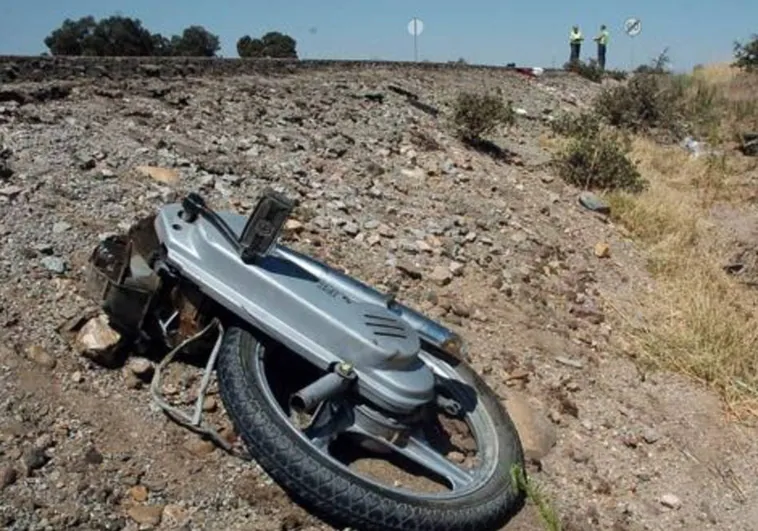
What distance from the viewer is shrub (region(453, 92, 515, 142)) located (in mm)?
8555

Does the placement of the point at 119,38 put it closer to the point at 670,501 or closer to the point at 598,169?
the point at 598,169

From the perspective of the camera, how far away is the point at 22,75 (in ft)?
22.4

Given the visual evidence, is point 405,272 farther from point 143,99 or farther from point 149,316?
point 143,99

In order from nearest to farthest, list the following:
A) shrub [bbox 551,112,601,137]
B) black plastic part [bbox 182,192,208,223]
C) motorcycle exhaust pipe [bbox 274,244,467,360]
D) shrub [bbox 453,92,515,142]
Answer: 1. black plastic part [bbox 182,192,208,223]
2. motorcycle exhaust pipe [bbox 274,244,467,360]
3. shrub [bbox 453,92,515,142]
4. shrub [bbox 551,112,601,137]

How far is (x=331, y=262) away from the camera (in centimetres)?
459

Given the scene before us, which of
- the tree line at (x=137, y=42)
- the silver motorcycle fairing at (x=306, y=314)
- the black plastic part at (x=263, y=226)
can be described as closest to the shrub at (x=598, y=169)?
the silver motorcycle fairing at (x=306, y=314)

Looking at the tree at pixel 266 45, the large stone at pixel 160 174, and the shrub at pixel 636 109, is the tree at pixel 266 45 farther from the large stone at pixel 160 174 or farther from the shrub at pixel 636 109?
the large stone at pixel 160 174

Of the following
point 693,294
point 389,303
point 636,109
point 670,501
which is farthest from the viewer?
point 636,109

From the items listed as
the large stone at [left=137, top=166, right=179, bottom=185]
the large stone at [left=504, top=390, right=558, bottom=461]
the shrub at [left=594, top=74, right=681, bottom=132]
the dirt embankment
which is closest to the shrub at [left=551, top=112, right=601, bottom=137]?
the shrub at [left=594, top=74, right=681, bottom=132]

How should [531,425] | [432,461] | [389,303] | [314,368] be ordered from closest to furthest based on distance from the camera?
1. [432,461]
2. [314,368]
3. [389,303]
4. [531,425]

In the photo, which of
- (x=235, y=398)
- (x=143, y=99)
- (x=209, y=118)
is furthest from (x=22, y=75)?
(x=235, y=398)

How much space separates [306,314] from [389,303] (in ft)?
1.64

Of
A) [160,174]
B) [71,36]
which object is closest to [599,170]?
[160,174]

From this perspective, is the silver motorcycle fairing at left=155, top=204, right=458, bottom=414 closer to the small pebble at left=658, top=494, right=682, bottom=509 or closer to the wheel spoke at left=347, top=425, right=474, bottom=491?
the wheel spoke at left=347, top=425, right=474, bottom=491
